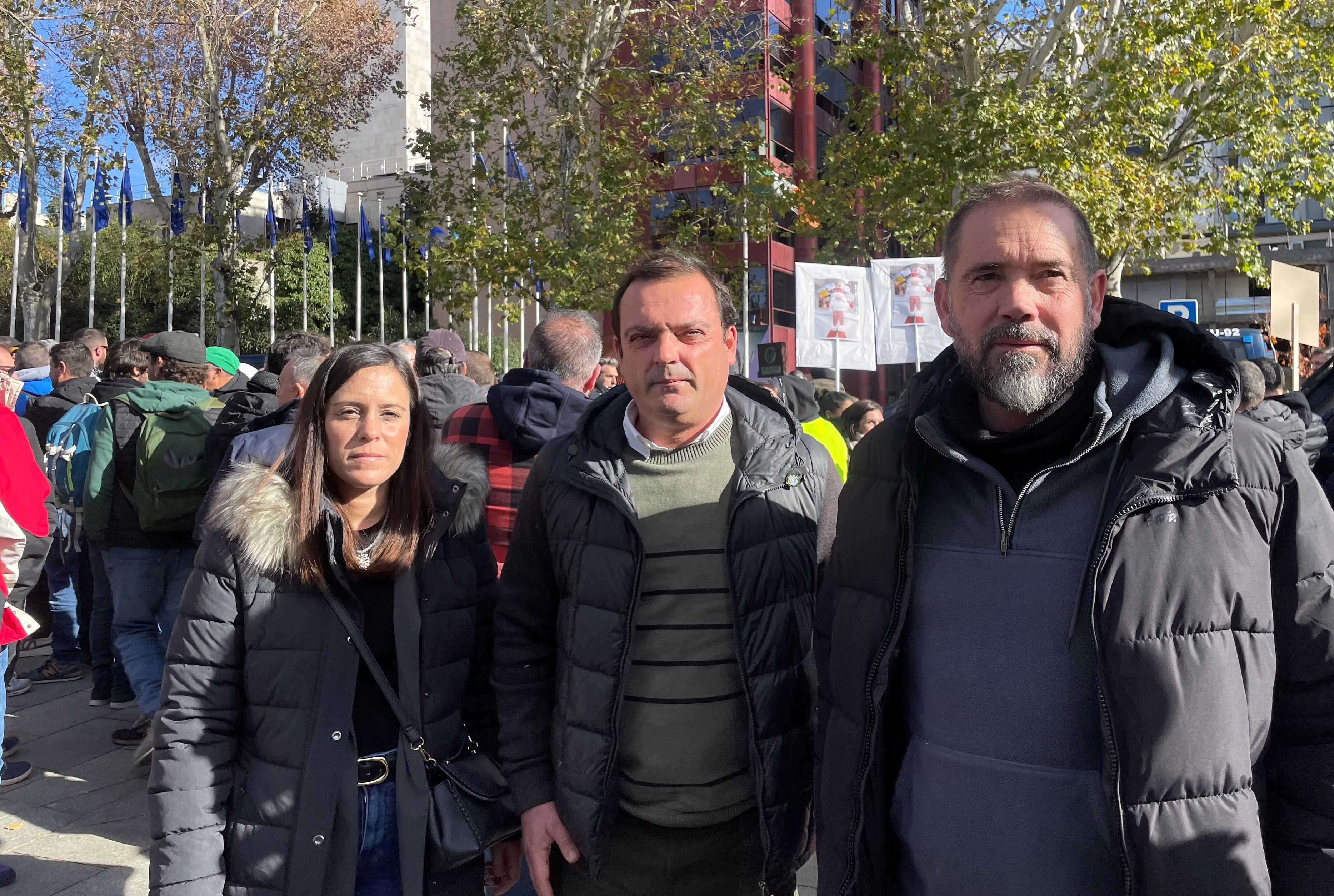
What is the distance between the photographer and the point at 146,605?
16.0ft

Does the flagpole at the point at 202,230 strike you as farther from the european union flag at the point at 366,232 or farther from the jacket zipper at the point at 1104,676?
the jacket zipper at the point at 1104,676

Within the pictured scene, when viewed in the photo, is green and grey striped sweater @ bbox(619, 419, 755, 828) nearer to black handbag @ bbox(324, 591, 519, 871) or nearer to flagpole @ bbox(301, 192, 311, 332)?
black handbag @ bbox(324, 591, 519, 871)

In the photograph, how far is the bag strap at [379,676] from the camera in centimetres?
221

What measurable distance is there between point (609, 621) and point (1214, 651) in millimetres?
1161

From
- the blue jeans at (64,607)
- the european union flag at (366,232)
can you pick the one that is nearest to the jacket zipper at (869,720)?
the blue jeans at (64,607)

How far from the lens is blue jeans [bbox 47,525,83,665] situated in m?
6.39

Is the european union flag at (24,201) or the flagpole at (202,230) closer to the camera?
the european union flag at (24,201)

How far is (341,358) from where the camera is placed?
2.39 metres

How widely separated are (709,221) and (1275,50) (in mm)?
8126

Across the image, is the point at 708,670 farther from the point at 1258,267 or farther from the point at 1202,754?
the point at 1258,267

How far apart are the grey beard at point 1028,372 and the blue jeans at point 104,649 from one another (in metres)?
5.54

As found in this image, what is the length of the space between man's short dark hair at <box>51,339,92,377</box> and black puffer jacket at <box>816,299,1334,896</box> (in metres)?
6.82

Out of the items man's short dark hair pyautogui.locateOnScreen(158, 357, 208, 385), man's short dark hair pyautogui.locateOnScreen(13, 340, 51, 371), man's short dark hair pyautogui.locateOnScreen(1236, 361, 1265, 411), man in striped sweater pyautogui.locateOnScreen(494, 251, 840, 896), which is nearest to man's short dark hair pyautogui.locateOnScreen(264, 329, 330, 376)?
man's short dark hair pyautogui.locateOnScreen(158, 357, 208, 385)

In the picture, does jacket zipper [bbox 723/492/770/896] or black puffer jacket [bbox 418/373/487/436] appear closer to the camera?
jacket zipper [bbox 723/492/770/896]
